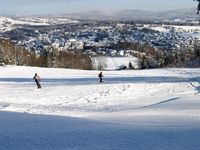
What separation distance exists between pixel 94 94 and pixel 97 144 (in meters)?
23.5

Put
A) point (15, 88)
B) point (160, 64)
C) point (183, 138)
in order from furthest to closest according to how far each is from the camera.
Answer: point (160, 64)
point (15, 88)
point (183, 138)

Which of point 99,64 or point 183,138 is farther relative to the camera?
point 99,64

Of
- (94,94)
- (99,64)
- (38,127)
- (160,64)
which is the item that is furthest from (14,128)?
(99,64)

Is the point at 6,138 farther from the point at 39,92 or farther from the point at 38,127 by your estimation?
the point at 39,92

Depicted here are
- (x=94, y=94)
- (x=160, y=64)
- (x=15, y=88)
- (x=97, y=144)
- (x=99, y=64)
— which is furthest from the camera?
(x=99, y=64)

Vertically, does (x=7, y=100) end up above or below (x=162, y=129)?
below

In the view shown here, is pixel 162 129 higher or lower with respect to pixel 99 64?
higher

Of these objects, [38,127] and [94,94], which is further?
[94,94]

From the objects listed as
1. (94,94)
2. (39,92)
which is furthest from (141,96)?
(39,92)

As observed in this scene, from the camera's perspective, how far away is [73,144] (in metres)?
9.95

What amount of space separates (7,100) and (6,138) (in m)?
20.8

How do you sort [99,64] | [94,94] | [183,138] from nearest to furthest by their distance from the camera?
[183,138], [94,94], [99,64]

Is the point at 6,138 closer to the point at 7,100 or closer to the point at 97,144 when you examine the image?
the point at 97,144

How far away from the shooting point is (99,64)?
119562 millimetres
